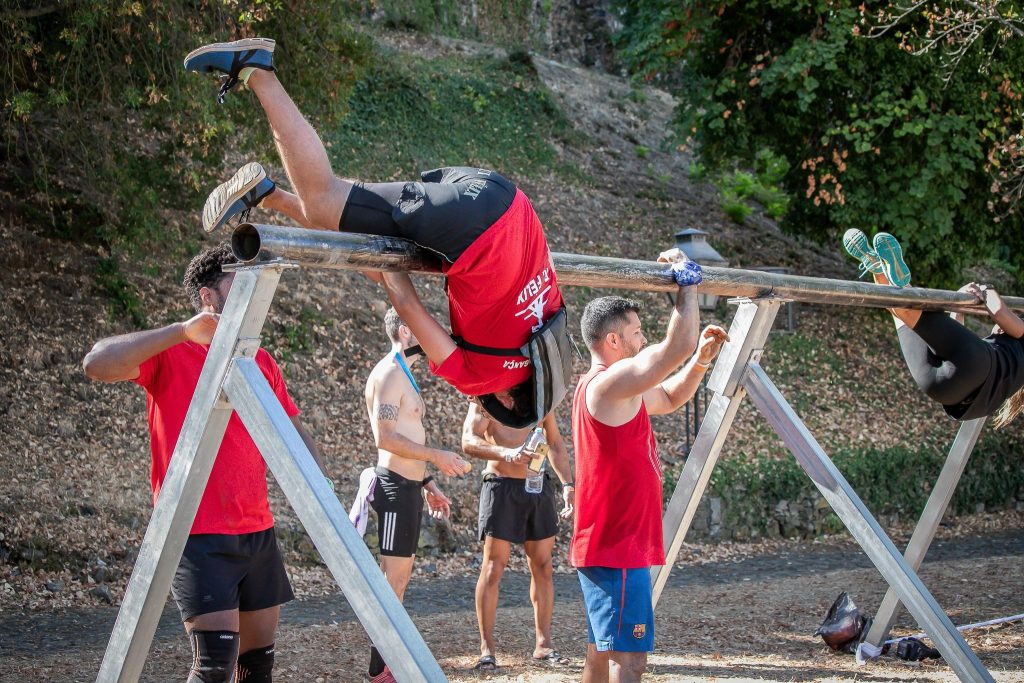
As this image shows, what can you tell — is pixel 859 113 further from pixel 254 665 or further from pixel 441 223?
pixel 254 665

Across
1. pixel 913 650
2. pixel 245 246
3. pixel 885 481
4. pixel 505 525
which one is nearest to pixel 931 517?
pixel 913 650

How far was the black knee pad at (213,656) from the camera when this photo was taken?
373 cm

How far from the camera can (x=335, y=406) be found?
37.7 feet

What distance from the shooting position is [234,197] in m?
3.24

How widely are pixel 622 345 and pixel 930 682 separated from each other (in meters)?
3.13

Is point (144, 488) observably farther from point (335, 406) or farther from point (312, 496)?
point (312, 496)

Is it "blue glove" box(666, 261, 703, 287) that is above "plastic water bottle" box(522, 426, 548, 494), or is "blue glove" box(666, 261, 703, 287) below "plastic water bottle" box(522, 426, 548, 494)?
above

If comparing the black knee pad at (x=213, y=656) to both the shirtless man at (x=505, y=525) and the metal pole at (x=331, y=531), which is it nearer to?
the metal pole at (x=331, y=531)

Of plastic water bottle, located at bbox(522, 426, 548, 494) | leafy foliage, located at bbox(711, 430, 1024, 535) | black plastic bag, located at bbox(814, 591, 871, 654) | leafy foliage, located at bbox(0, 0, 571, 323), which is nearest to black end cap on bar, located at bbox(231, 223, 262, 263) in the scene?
plastic water bottle, located at bbox(522, 426, 548, 494)

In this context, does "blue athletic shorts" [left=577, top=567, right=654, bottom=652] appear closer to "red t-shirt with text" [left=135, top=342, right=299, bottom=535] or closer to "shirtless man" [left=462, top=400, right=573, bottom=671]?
"red t-shirt with text" [left=135, top=342, right=299, bottom=535]

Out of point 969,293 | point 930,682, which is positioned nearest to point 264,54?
point 969,293

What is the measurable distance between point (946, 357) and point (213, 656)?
12.7 ft

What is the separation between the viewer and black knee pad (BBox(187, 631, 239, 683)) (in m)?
3.73

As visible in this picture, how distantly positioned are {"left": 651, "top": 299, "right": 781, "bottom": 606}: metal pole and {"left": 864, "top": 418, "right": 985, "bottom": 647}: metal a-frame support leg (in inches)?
110
